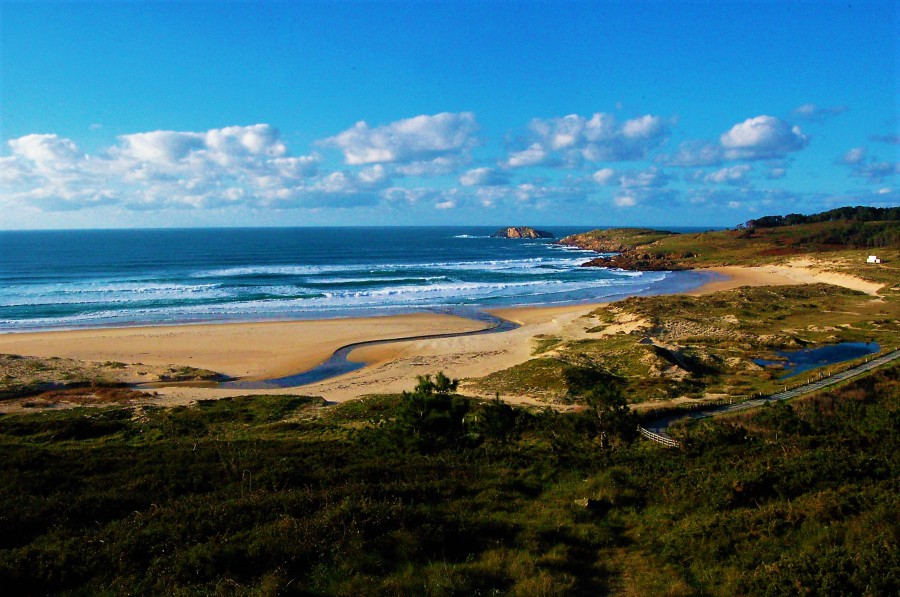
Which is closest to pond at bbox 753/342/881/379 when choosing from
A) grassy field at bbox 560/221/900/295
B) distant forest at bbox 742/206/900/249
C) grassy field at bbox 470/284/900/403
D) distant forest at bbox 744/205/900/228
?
grassy field at bbox 470/284/900/403

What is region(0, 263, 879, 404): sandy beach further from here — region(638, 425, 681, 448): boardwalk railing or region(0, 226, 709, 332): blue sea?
region(638, 425, 681, 448): boardwalk railing

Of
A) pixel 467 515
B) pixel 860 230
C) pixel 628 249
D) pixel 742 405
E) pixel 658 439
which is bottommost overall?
pixel 742 405

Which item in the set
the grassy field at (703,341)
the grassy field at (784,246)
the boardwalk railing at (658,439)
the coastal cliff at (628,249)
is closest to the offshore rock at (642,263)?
the coastal cliff at (628,249)

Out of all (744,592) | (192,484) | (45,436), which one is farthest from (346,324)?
(744,592)

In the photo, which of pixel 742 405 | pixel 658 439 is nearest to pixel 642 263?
pixel 742 405

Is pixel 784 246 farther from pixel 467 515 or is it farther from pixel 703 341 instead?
pixel 467 515

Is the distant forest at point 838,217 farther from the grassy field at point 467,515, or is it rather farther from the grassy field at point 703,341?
the grassy field at point 467,515
